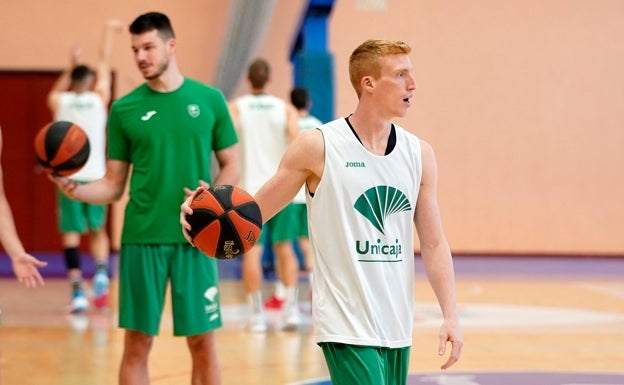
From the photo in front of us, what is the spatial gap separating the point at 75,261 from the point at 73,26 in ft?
25.3

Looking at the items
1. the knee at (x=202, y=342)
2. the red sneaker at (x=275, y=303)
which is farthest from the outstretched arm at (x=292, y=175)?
the red sneaker at (x=275, y=303)

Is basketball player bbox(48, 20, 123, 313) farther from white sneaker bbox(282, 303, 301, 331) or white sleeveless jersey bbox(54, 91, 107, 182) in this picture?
white sneaker bbox(282, 303, 301, 331)

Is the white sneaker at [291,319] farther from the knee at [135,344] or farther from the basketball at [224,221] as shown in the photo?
the basketball at [224,221]

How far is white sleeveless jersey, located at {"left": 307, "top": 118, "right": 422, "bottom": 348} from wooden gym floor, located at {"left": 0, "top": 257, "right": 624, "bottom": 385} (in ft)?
8.23

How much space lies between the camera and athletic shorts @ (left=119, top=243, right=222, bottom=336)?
15.2 ft

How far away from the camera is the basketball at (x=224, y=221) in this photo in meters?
3.48

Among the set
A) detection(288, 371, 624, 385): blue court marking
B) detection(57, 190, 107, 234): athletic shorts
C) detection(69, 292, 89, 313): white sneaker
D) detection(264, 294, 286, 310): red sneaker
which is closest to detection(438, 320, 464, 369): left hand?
detection(288, 371, 624, 385): blue court marking

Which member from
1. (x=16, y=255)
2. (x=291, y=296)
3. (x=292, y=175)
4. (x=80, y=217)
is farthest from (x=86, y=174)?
(x=292, y=175)

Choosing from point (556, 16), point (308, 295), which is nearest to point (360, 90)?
point (308, 295)

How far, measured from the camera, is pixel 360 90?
143 inches

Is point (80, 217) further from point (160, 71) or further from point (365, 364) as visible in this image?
point (365, 364)

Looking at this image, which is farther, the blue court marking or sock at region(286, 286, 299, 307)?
sock at region(286, 286, 299, 307)

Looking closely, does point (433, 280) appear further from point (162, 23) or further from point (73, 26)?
point (73, 26)

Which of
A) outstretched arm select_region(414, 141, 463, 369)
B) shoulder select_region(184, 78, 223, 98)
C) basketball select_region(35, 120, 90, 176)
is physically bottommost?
outstretched arm select_region(414, 141, 463, 369)
